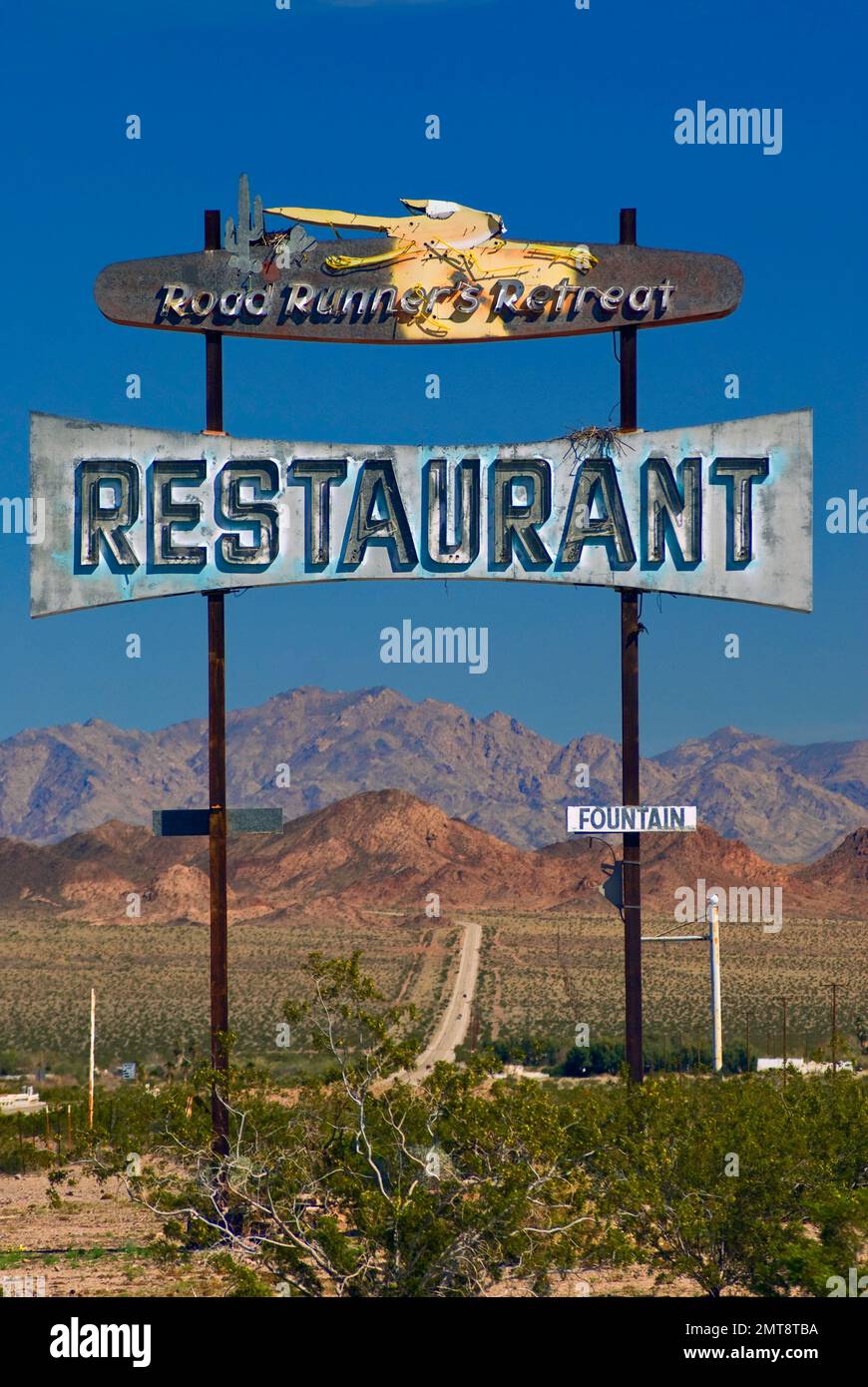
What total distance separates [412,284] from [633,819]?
630 cm

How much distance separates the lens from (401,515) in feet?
62.4

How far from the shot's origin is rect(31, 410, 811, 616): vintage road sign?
1903 centimetres

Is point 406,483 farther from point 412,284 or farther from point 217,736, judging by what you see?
point 217,736

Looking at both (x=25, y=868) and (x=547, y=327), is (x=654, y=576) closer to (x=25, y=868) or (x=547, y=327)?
(x=547, y=327)

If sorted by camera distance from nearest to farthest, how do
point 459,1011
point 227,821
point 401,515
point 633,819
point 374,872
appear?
point 227,821 < point 633,819 < point 401,515 < point 459,1011 < point 374,872

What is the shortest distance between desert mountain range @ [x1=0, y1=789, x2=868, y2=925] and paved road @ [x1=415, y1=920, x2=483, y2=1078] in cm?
2091

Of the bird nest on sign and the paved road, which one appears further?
the paved road

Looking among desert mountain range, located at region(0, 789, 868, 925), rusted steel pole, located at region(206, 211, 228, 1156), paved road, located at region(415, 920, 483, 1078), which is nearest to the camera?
rusted steel pole, located at region(206, 211, 228, 1156)

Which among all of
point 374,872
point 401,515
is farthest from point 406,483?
point 374,872

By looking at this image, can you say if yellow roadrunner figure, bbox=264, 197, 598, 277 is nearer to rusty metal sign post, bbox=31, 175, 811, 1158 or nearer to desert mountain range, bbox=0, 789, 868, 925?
rusty metal sign post, bbox=31, 175, 811, 1158

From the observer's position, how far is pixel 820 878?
134000mm

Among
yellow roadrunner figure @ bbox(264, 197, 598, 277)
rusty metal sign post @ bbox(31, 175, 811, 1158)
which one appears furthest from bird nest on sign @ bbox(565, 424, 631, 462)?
yellow roadrunner figure @ bbox(264, 197, 598, 277)

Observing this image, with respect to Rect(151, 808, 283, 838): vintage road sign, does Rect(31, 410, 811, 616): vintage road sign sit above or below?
above

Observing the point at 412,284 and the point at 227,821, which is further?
the point at 412,284
